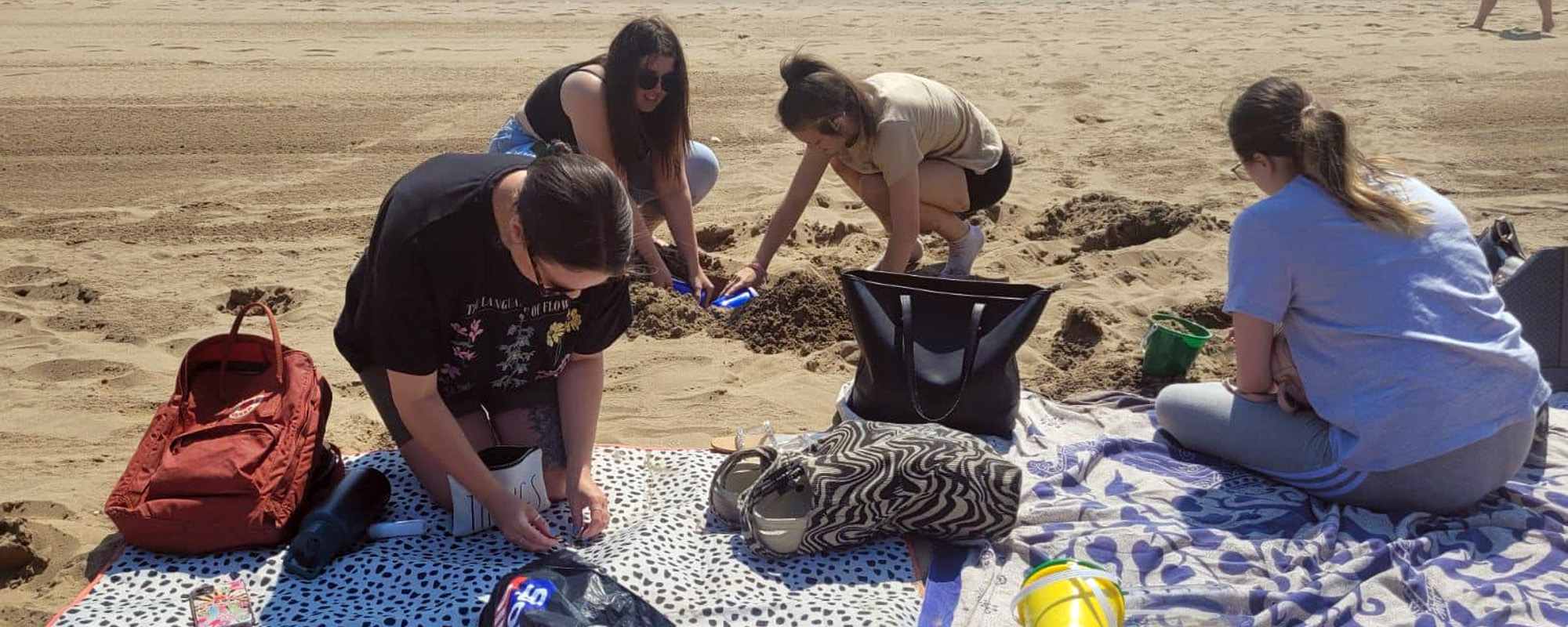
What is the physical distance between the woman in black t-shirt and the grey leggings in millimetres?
1775

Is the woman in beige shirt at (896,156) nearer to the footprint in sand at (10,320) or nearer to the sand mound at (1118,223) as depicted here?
the sand mound at (1118,223)

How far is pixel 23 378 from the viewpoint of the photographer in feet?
13.4

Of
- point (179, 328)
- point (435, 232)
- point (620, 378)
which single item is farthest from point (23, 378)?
point (435, 232)

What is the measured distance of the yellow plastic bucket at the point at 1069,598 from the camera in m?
2.60

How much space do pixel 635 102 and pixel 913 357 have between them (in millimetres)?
1526

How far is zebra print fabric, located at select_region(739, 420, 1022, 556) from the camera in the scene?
3.00 meters

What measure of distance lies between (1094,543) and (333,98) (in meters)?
6.80

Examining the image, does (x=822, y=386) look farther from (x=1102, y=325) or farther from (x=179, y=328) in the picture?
(x=179, y=328)

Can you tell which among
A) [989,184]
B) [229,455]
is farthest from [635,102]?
[229,455]

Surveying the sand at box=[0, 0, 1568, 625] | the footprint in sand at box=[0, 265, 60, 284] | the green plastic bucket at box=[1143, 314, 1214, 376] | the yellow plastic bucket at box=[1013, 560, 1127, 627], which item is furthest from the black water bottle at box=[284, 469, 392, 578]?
the footprint in sand at box=[0, 265, 60, 284]

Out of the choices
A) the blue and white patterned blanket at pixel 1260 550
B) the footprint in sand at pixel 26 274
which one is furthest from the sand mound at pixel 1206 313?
the footprint in sand at pixel 26 274

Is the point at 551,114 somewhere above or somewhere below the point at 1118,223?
above

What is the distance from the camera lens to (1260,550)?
10.00 feet

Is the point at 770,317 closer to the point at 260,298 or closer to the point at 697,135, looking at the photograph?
the point at 260,298
